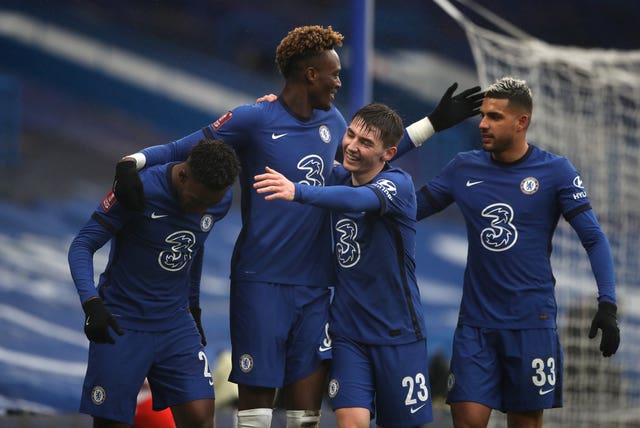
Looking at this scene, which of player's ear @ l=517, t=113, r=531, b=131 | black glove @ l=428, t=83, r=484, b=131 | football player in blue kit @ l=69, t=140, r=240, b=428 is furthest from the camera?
black glove @ l=428, t=83, r=484, b=131

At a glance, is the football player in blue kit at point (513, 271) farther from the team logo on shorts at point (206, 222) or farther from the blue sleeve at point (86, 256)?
the blue sleeve at point (86, 256)

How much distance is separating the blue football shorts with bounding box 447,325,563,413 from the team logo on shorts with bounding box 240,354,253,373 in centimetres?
91

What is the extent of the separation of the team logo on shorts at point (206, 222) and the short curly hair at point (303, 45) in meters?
0.69

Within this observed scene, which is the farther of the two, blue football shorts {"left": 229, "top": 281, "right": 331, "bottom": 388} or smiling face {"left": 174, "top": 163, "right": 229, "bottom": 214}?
blue football shorts {"left": 229, "top": 281, "right": 331, "bottom": 388}

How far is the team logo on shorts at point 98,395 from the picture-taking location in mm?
4441

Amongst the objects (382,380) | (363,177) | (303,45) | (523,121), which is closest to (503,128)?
(523,121)

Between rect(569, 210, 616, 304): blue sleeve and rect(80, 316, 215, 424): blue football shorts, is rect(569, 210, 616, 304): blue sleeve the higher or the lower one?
the higher one

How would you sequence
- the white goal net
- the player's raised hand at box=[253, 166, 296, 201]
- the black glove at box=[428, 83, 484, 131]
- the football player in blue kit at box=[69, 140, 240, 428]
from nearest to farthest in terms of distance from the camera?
the player's raised hand at box=[253, 166, 296, 201]
the football player in blue kit at box=[69, 140, 240, 428]
the black glove at box=[428, 83, 484, 131]
the white goal net

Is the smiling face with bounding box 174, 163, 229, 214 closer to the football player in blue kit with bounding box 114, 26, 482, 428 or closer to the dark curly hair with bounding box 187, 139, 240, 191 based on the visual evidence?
the dark curly hair with bounding box 187, 139, 240, 191

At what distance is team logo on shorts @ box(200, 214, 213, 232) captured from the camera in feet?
14.9

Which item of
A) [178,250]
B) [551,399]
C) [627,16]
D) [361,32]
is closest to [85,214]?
[361,32]

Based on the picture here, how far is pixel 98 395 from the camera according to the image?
4445 millimetres

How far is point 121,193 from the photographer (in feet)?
Answer: 14.1

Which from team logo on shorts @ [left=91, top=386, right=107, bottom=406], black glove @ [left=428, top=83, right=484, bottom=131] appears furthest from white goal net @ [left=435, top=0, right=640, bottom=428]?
team logo on shorts @ [left=91, top=386, right=107, bottom=406]
